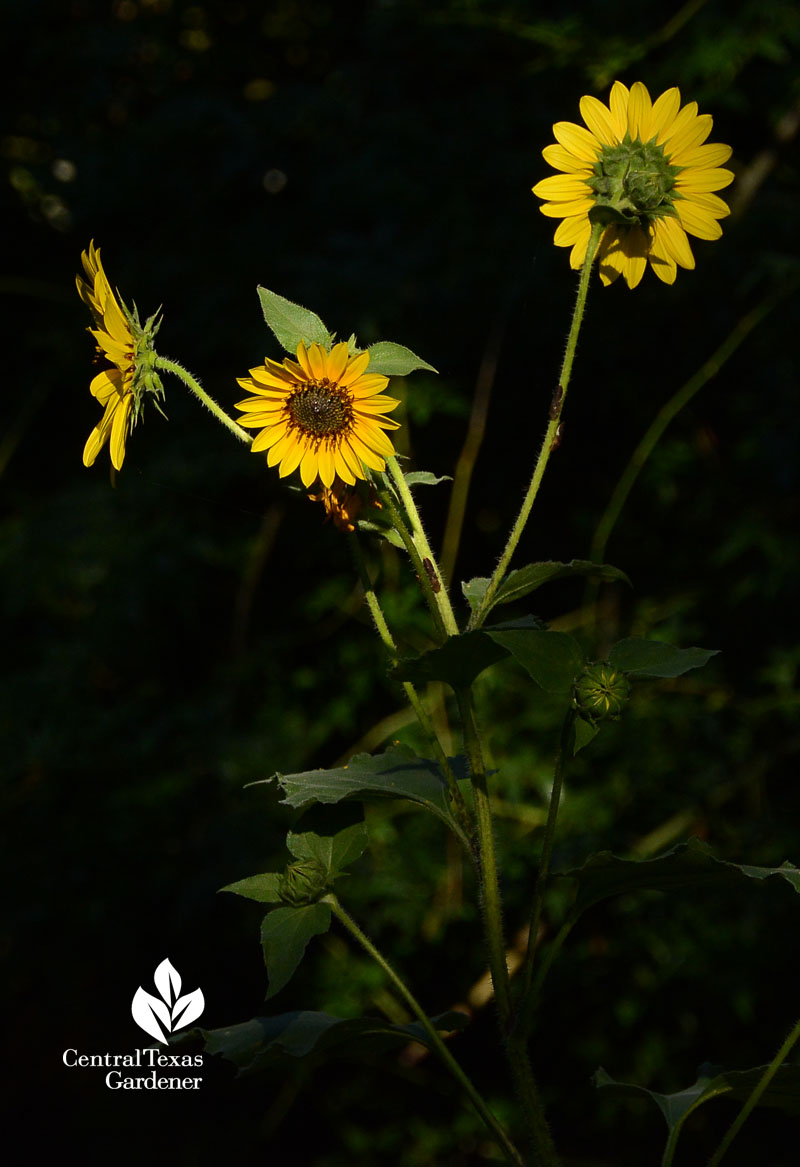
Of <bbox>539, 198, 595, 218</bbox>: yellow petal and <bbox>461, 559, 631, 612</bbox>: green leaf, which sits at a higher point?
<bbox>539, 198, 595, 218</bbox>: yellow petal

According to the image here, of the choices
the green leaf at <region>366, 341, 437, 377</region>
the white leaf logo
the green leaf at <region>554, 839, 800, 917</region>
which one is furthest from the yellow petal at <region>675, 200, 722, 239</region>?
the white leaf logo

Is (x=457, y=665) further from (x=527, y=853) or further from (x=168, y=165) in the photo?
(x=168, y=165)

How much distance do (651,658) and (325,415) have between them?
15 cm

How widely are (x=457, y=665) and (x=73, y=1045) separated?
1.23 meters

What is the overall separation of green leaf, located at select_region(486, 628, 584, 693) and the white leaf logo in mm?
353

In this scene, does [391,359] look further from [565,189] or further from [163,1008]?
[163,1008]

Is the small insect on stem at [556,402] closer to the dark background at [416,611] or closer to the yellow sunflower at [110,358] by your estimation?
the yellow sunflower at [110,358]

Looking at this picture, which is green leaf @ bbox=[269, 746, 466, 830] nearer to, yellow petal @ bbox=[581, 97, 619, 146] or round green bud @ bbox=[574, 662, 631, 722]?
round green bud @ bbox=[574, 662, 631, 722]

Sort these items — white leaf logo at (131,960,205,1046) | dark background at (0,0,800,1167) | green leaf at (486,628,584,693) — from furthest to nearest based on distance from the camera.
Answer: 1. dark background at (0,0,800,1167)
2. white leaf logo at (131,960,205,1046)
3. green leaf at (486,628,584,693)

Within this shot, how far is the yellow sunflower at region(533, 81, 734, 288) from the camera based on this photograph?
457mm

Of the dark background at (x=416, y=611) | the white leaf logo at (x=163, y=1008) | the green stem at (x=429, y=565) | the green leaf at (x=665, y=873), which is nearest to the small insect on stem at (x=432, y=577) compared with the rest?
the green stem at (x=429, y=565)

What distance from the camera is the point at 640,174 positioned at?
0.45 m

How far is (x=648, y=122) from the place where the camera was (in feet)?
1.52

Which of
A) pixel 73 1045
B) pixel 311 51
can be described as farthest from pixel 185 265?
pixel 73 1045
